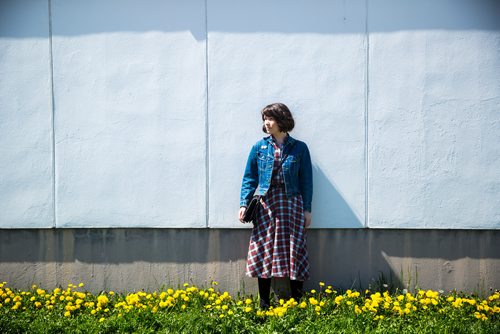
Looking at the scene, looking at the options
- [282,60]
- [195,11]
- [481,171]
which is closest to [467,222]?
[481,171]

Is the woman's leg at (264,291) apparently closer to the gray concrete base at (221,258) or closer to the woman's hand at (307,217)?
the gray concrete base at (221,258)

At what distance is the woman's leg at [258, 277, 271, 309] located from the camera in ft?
12.9

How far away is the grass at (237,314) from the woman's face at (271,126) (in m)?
1.51

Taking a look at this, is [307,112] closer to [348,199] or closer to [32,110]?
[348,199]

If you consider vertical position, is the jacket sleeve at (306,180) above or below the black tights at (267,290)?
above

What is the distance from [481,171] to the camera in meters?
4.16

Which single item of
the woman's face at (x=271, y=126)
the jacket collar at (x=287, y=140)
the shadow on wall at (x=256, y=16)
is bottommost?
the jacket collar at (x=287, y=140)

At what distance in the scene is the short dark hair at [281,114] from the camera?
3859 millimetres

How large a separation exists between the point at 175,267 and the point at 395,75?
2930 millimetres

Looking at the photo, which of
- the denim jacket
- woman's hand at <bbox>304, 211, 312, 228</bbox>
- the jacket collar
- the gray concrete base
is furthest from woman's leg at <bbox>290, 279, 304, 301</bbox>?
the jacket collar

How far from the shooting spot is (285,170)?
3.86m

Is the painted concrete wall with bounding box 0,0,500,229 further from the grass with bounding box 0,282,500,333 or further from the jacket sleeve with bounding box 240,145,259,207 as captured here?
the grass with bounding box 0,282,500,333

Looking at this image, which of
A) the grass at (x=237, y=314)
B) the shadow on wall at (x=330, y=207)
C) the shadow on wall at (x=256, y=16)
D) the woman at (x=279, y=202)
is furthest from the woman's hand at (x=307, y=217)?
the shadow on wall at (x=256, y=16)

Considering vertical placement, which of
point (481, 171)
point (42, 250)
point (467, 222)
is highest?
point (481, 171)
